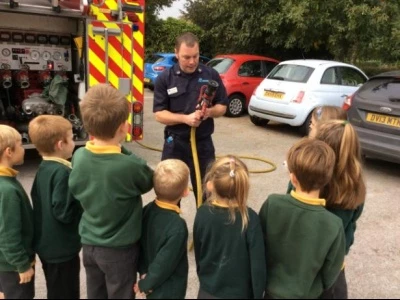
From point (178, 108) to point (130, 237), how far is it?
1566 mm

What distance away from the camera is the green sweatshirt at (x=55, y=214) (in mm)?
2398

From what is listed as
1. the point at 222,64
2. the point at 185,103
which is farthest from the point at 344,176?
the point at 222,64

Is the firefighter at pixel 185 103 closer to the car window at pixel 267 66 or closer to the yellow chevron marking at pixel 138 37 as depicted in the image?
the yellow chevron marking at pixel 138 37

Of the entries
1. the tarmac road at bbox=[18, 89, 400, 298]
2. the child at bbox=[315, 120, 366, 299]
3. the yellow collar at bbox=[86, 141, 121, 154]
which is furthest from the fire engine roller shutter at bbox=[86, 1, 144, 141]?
the child at bbox=[315, 120, 366, 299]

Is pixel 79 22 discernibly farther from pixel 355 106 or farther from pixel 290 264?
pixel 290 264

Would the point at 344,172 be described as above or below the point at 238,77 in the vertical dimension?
above

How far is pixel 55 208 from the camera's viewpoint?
2412 millimetres

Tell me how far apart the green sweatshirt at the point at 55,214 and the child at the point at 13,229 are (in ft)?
0.21

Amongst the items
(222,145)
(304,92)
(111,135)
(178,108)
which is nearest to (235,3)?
(304,92)

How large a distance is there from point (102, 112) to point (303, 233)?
3.70 feet

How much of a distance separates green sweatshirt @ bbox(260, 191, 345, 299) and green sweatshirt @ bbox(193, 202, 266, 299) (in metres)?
0.08

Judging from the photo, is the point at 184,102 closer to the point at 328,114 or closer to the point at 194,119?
the point at 194,119

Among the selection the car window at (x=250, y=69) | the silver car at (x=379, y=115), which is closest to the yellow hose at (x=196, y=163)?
the silver car at (x=379, y=115)

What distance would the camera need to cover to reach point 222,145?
8180 mm
